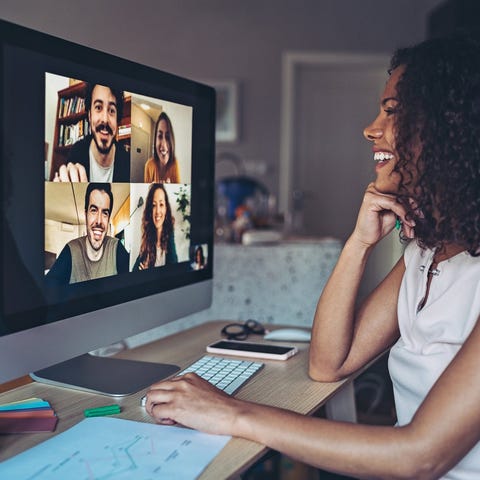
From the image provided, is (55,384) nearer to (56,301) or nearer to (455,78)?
(56,301)

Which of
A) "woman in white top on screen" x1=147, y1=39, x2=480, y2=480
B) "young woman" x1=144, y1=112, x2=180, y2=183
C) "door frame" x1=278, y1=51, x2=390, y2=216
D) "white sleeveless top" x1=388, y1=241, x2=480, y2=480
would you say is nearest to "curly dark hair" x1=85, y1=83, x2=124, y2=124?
"young woman" x1=144, y1=112, x2=180, y2=183

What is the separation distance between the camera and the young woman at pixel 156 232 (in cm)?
117

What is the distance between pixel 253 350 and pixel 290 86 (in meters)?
4.63

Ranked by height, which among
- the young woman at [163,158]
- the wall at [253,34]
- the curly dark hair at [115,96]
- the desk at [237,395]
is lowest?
the desk at [237,395]

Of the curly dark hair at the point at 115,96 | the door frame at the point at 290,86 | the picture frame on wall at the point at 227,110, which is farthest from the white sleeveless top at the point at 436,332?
the picture frame on wall at the point at 227,110

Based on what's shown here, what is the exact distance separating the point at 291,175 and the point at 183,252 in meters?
4.47

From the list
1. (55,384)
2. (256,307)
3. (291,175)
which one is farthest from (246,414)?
(291,175)

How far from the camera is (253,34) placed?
568cm

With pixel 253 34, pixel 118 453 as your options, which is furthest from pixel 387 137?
pixel 253 34

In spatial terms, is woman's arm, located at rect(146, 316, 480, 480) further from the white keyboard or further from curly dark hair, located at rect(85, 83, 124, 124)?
curly dark hair, located at rect(85, 83, 124, 124)

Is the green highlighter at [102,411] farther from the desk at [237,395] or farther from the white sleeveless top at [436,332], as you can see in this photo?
the white sleeveless top at [436,332]

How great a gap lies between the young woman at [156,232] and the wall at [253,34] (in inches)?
177

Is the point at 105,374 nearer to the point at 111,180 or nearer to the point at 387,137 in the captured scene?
the point at 111,180

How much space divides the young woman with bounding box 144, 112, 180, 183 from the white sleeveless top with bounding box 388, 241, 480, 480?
48 cm
